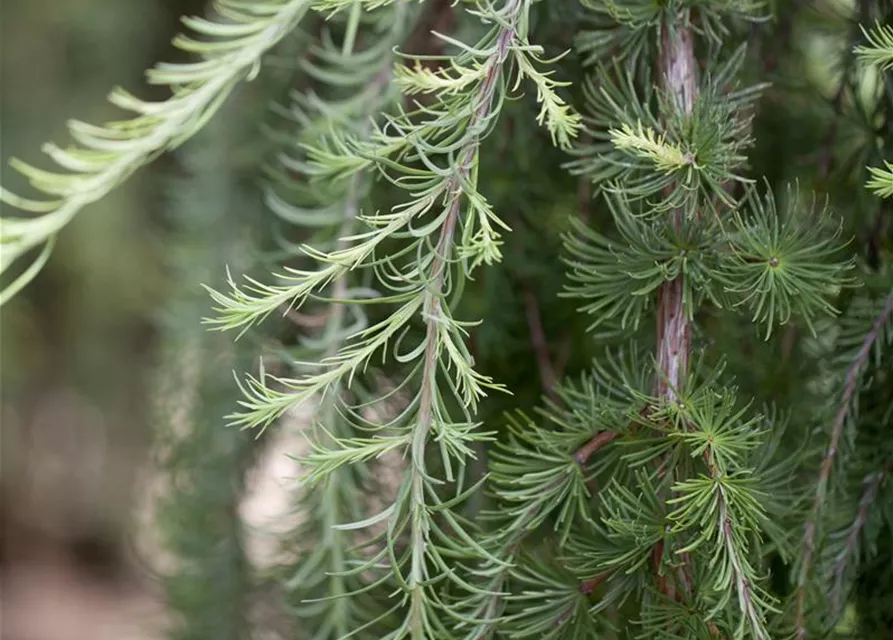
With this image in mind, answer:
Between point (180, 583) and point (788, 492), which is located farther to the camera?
point (180, 583)

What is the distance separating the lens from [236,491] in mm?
616

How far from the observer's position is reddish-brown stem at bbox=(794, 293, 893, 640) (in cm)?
34

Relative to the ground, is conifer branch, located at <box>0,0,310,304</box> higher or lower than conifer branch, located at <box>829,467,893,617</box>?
higher

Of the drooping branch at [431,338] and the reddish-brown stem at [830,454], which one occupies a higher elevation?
the drooping branch at [431,338]

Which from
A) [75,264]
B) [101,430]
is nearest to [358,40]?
[75,264]

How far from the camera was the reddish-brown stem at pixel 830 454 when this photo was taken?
342 mm

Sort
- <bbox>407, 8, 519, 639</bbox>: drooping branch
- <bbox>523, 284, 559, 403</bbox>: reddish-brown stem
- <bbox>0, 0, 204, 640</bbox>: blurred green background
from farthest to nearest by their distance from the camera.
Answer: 1. <bbox>0, 0, 204, 640</bbox>: blurred green background
2. <bbox>523, 284, 559, 403</bbox>: reddish-brown stem
3. <bbox>407, 8, 519, 639</bbox>: drooping branch

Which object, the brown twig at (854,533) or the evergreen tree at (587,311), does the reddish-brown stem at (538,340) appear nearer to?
the evergreen tree at (587,311)

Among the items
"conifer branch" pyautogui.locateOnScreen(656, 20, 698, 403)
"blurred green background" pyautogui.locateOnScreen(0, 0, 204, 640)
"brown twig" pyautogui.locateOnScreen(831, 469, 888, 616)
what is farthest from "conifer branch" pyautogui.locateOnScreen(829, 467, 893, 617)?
"blurred green background" pyautogui.locateOnScreen(0, 0, 204, 640)

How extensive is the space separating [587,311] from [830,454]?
0.35ft

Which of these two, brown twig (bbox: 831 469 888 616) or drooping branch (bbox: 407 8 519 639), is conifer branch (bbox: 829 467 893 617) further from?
drooping branch (bbox: 407 8 519 639)

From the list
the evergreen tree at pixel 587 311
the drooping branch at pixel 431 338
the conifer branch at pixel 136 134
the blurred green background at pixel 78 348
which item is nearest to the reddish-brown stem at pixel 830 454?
the evergreen tree at pixel 587 311

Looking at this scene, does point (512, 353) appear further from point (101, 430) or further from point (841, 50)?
point (101, 430)

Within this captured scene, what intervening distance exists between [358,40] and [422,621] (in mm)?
395
